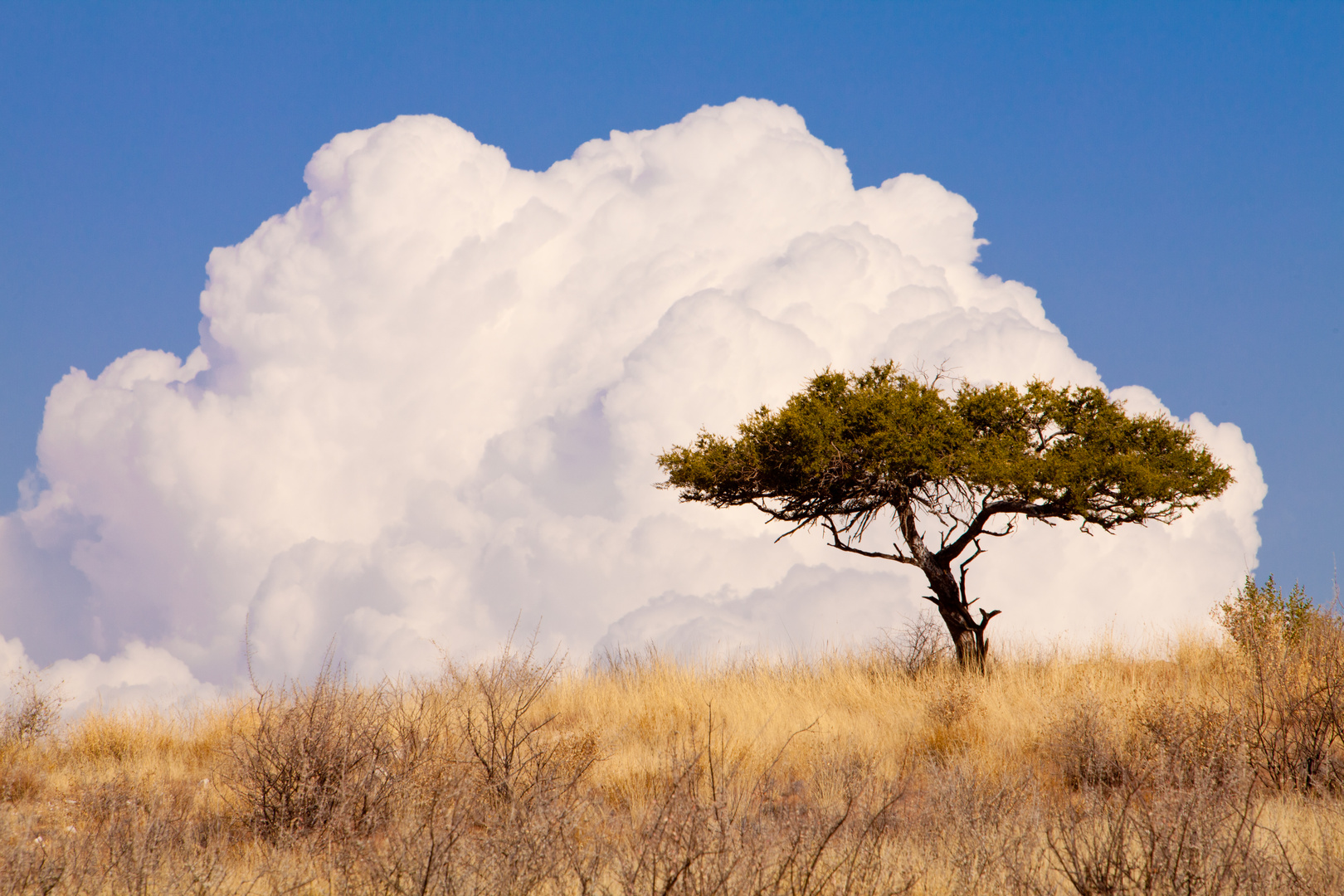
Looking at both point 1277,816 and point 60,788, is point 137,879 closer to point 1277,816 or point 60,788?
point 60,788

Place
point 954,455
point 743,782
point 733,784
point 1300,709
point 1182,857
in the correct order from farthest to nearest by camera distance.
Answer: point 954,455 < point 1300,709 < point 743,782 < point 733,784 < point 1182,857

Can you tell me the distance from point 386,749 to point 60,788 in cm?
533

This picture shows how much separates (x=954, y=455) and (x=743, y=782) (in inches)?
285

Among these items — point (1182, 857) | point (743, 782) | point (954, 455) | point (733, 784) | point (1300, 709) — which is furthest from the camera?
point (954, 455)

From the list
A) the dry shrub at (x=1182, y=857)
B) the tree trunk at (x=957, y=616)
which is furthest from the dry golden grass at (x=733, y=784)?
the tree trunk at (x=957, y=616)

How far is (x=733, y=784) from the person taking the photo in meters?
9.02

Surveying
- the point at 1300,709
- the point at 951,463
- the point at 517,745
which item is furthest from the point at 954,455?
the point at 517,745

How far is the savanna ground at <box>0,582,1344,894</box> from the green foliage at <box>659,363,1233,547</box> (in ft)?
8.50

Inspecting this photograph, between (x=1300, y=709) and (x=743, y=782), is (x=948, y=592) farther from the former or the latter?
(x=743, y=782)

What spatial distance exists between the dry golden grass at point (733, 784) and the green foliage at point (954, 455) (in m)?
2.79

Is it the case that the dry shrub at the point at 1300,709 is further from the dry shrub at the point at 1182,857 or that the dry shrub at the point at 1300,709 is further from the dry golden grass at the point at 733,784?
the dry shrub at the point at 1182,857

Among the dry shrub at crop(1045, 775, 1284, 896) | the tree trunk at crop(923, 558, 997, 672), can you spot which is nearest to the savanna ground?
the dry shrub at crop(1045, 775, 1284, 896)

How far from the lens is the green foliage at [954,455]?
590 inches

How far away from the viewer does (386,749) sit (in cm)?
955
